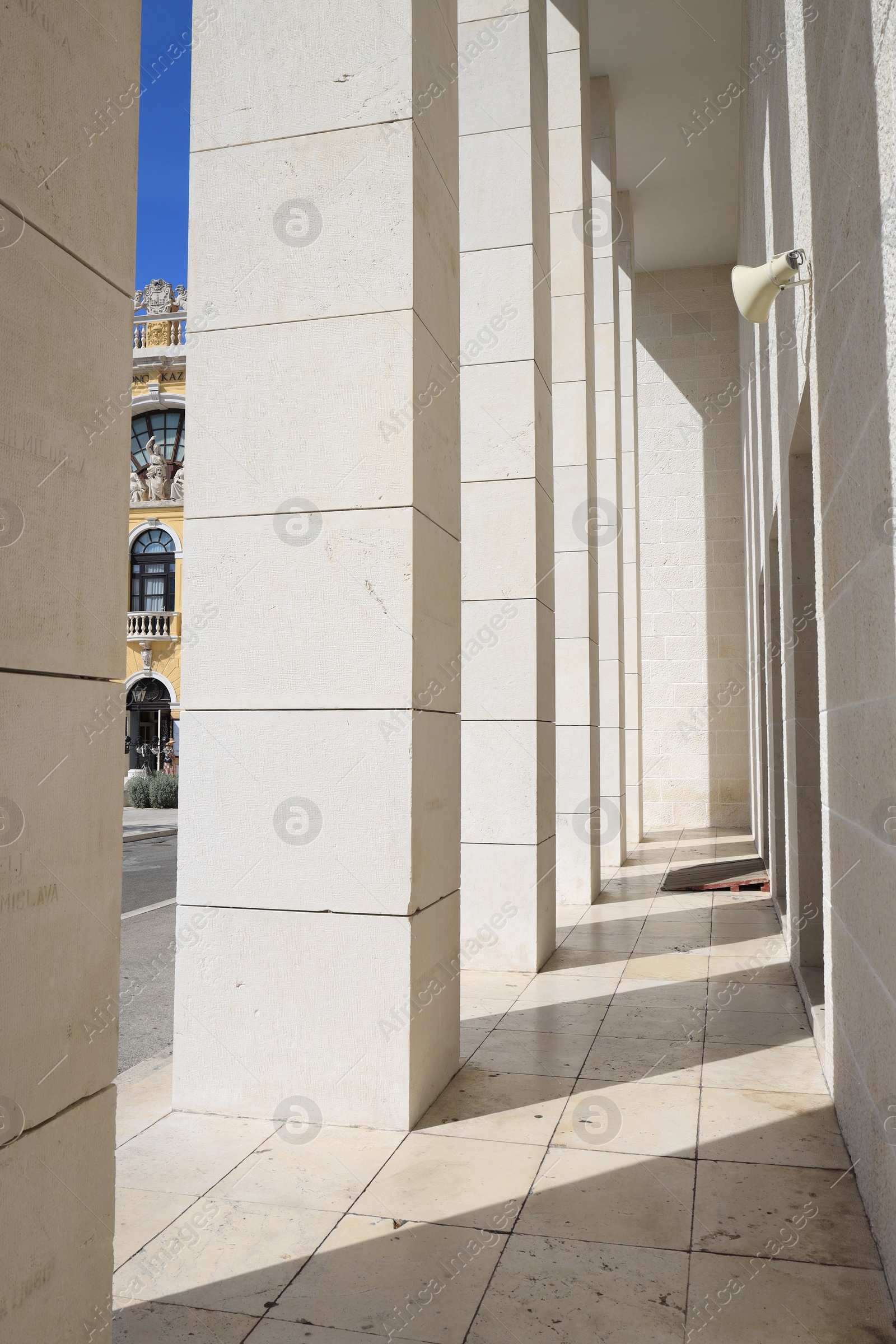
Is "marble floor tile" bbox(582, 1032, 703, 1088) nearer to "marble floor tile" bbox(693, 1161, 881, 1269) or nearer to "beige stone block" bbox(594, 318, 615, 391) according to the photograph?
"marble floor tile" bbox(693, 1161, 881, 1269)

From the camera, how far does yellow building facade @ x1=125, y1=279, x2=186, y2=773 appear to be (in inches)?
1576

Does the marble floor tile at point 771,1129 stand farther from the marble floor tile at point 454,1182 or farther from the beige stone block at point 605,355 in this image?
the beige stone block at point 605,355

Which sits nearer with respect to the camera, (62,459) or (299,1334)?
(62,459)

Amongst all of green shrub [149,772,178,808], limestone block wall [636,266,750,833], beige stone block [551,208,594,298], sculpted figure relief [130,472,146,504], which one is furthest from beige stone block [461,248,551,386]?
sculpted figure relief [130,472,146,504]

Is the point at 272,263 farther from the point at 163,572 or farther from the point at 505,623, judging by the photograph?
the point at 163,572

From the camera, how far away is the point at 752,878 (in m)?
12.0

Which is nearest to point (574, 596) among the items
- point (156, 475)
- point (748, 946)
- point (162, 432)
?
point (748, 946)

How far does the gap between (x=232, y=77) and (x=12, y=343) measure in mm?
3799

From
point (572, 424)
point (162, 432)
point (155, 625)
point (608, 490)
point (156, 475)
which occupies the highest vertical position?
point (162, 432)

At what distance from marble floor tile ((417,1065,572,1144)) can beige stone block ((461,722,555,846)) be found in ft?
7.94

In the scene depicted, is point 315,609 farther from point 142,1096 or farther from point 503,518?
point 503,518

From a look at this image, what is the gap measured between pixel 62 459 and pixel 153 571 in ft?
136

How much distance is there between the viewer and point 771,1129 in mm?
4629

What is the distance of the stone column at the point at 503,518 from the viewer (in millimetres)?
7676
